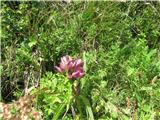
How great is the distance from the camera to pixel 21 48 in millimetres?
3367

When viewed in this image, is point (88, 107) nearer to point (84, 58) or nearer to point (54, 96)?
point (54, 96)

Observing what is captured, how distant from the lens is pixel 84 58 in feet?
10.9

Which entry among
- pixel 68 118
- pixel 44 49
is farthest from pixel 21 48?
pixel 68 118

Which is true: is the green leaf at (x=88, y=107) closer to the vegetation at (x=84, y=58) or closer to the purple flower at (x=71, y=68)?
the vegetation at (x=84, y=58)

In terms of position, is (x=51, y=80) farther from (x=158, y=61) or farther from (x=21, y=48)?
(x=158, y=61)

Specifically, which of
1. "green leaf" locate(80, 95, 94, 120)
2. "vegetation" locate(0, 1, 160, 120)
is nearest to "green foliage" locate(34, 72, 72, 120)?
"vegetation" locate(0, 1, 160, 120)

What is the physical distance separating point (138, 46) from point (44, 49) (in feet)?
2.34

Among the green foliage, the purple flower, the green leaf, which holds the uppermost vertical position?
the purple flower

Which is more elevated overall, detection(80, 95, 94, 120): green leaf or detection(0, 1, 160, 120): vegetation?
detection(0, 1, 160, 120): vegetation

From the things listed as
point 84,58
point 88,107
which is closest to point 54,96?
point 88,107

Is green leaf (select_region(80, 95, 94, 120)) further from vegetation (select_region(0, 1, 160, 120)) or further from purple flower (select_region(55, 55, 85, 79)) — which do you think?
purple flower (select_region(55, 55, 85, 79))

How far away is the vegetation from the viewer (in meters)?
3.18

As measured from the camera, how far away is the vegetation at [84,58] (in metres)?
3.18

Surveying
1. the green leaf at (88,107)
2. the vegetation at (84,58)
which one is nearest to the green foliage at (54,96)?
the vegetation at (84,58)
